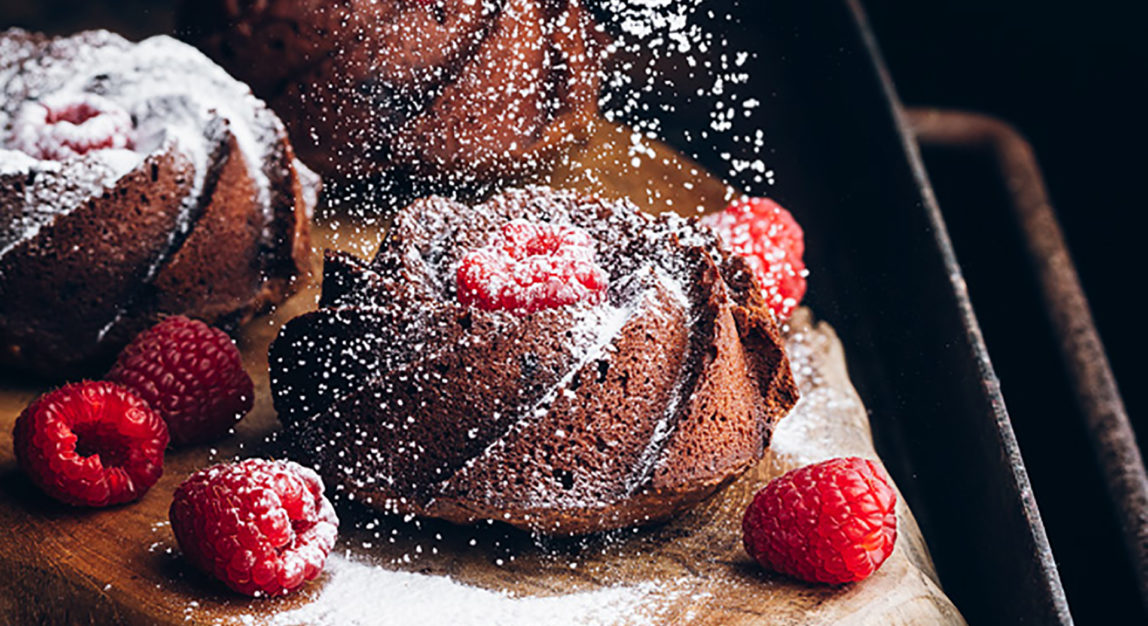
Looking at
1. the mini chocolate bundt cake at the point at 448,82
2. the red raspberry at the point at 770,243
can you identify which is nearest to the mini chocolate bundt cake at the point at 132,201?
the mini chocolate bundt cake at the point at 448,82

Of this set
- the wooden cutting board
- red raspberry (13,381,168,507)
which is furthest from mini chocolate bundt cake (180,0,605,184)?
red raspberry (13,381,168,507)

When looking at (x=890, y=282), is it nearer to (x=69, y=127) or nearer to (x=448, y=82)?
(x=448, y=82)

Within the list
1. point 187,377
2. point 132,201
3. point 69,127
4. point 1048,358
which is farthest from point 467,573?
point 1048,358

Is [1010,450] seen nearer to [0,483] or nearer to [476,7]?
[476,7]

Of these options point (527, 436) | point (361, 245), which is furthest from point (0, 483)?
point (527, 436)

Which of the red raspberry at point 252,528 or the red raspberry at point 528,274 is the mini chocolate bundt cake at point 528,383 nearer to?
the red raspberry at point 528,274

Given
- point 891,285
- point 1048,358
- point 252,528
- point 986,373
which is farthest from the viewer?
point 1048,358

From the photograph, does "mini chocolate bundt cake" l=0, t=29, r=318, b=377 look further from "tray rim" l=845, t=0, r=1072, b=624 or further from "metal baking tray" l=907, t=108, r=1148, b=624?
"metal baking tray" l=907, t=108, r=1148, b=624

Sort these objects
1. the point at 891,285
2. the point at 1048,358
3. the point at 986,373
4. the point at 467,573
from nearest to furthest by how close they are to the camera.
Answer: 1. the point at 467,573
2. the point at 986,373
3. the point at 891,285
4. the point at 1048,358
